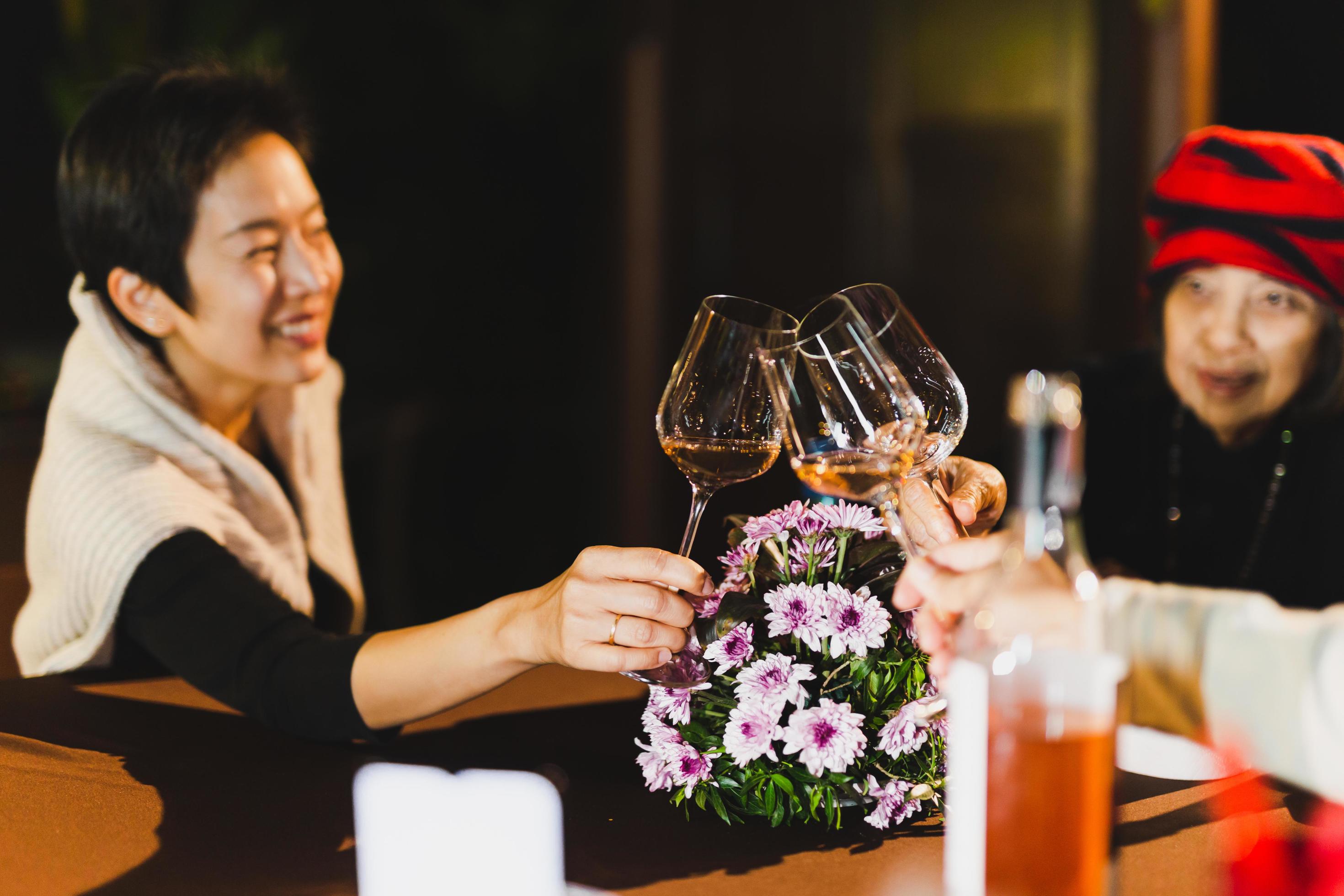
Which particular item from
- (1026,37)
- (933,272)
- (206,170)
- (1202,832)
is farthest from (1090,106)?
(1202,832)

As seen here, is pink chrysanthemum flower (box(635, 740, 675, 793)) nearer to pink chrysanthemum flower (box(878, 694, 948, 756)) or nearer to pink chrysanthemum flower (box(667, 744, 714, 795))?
pink chrysanthemum flower (box(667, 744, 714, 795))

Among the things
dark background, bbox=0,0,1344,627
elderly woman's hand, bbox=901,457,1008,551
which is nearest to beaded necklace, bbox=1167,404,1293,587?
elderly woman's hand, bbox=901,457,1008,551

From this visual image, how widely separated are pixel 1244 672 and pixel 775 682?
0.30 meters

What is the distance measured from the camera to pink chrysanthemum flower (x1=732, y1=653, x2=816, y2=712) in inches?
32.1

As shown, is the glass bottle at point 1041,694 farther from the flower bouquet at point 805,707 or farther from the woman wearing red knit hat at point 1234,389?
the woman wearing red knit hat at point 1234,389

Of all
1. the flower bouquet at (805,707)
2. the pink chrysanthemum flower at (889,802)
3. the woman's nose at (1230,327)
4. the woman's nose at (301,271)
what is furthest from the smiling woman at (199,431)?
the woman's nose at (1230,327)

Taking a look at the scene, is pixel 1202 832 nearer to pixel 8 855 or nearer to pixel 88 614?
pixel 8 855

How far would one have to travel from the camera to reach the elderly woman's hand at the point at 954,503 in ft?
3.22

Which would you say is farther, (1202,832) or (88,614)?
(88,614)

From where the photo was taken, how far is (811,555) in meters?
0.87

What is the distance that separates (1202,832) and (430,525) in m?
3.58

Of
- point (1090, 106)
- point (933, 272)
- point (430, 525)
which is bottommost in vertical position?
point (430, 525)

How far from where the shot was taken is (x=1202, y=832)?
0.83m

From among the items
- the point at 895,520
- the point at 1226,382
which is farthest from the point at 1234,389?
the point at 895,520
